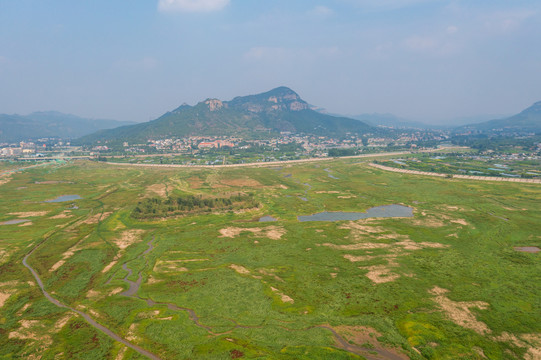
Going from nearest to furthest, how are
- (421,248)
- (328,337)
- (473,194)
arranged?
(328,337) → (421,248) → (473,194)

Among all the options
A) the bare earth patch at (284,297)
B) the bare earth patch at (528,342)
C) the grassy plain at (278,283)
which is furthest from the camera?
the bare earth patch at (284,297)

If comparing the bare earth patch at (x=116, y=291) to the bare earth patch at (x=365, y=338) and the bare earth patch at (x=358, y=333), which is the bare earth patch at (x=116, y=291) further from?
the bare earth patch at (x=358, y=333)

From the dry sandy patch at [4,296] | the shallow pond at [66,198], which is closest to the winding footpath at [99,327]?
the dry sandy patch at [4,296]

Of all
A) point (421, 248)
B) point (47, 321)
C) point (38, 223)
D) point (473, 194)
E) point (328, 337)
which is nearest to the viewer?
point (328, 337)

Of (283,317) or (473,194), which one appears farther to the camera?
(473,194)

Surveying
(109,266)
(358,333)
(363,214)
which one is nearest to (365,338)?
(358,333)

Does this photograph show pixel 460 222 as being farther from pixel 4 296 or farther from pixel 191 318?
pixel 4 296

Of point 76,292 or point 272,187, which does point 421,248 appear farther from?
point 272,187

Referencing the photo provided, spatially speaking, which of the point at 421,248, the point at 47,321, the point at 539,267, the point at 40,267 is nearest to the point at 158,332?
the point at 47,321
